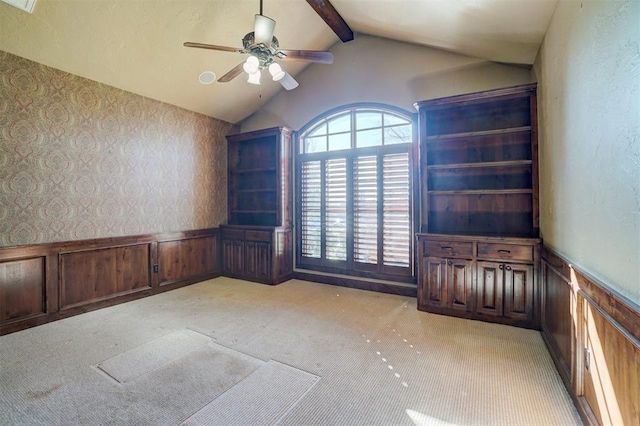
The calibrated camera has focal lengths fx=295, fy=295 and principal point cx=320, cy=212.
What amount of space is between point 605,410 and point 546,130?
2320 mm

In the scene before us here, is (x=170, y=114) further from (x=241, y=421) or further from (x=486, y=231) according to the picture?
(x=486, y=231)

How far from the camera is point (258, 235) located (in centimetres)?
482

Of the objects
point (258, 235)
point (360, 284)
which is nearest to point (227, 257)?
point (258, 235)

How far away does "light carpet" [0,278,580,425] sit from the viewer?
1771mm

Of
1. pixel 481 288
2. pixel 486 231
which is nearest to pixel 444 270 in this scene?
pixel 481 288

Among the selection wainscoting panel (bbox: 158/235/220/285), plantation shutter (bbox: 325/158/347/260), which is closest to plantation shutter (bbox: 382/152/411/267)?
plantation shutter (bbox: 325/158/347/260)

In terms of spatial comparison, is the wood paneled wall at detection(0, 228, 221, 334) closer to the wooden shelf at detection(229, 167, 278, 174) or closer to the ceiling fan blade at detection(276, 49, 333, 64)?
the wooden shelf at detection(229, 167, 278, 174)

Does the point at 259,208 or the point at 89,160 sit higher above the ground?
the point at 89,160

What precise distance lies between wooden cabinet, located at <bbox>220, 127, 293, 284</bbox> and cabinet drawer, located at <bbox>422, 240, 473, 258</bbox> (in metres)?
2.33

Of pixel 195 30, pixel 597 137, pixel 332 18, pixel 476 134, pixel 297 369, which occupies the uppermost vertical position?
pixel 332 18

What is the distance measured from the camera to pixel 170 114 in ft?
14.6

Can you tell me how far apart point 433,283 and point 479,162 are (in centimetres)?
152

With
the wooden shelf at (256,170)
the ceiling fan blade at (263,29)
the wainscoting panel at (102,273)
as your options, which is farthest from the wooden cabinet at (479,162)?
the wainscoting panel at (102,273)

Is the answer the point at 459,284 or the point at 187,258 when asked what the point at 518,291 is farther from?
the point at 187,258
